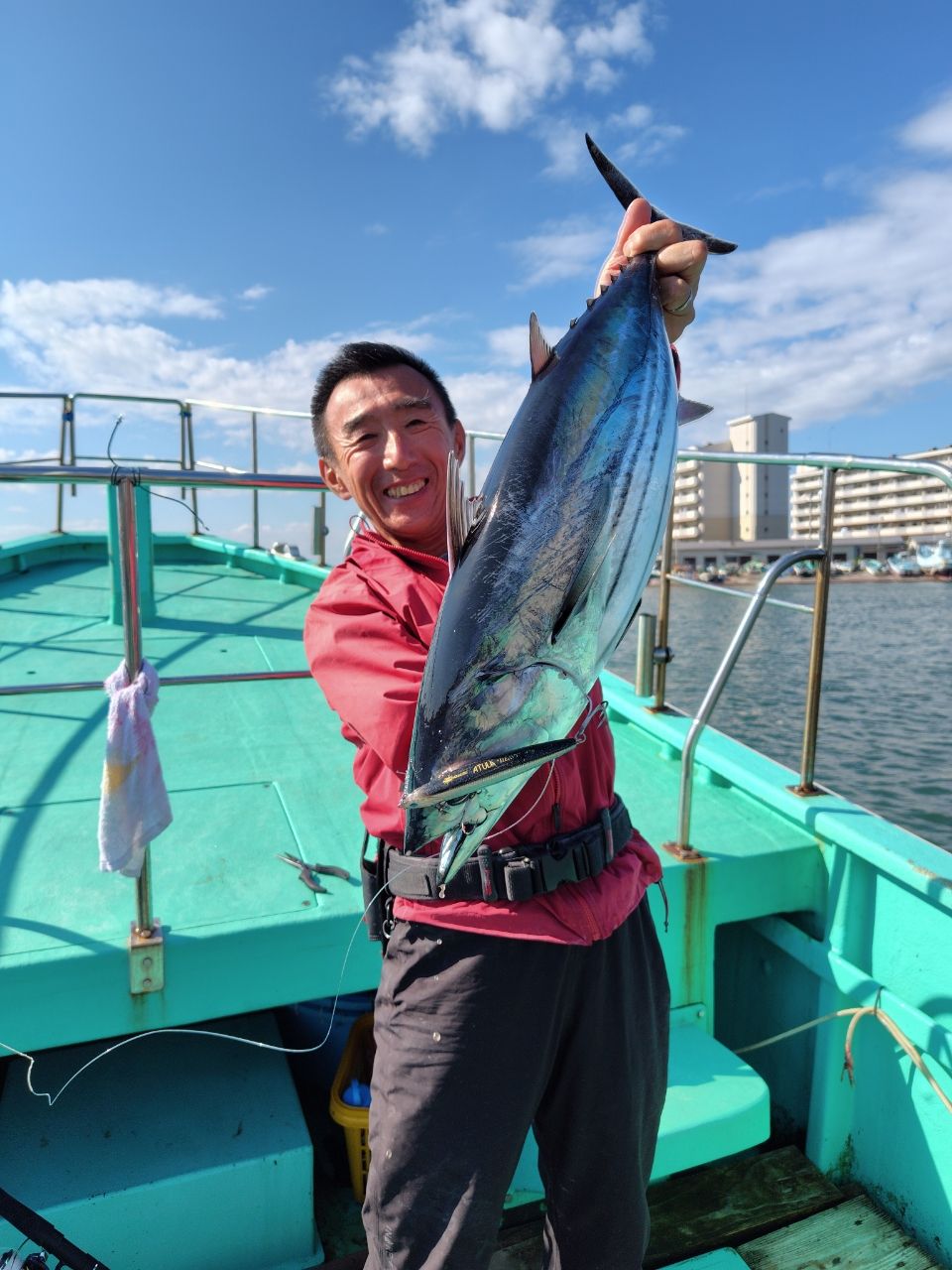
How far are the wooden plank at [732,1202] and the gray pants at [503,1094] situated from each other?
861 millimetres

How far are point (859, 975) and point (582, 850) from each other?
1.61 meters

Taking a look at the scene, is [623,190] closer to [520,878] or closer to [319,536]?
[520,878]

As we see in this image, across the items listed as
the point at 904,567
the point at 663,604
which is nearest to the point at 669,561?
the point at 663,604

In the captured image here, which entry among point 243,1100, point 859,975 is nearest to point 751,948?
point 859,975

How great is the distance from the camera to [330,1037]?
2.59 meters

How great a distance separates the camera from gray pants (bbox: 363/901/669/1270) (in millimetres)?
1302

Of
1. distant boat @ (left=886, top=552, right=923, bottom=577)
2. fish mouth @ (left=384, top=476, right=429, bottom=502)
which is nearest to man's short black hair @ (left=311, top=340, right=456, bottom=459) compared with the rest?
fish mouth @ (left=384, top=476, right=429, bottom=502)

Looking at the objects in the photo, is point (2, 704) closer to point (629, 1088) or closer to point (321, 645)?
point (321, 645)

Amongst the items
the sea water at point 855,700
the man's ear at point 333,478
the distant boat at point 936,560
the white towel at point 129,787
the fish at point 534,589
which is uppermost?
the distant boat at point 936,560

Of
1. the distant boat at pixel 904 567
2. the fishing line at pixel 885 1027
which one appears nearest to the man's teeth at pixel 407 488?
the fishing line at pixel 885 1027

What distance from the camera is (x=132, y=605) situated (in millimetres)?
1814

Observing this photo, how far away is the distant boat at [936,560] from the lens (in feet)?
161

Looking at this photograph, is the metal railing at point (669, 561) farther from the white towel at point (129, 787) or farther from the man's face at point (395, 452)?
the man's face at point (395, 452)

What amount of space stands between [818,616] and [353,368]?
1.88m
